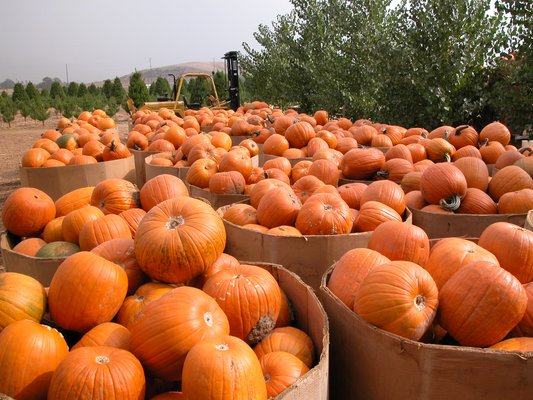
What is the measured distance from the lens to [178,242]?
212 cm

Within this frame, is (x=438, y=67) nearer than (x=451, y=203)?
No

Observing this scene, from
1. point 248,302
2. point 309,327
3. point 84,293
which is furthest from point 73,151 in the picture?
point 309,327

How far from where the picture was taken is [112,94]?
1492 inches

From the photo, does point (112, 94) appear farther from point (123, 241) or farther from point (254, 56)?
point (123, 241)

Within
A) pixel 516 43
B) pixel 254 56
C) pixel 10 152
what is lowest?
pixel 10 152

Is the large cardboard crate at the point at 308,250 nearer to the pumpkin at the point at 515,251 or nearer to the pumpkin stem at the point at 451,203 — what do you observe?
the pumpkin at the point at 515,251

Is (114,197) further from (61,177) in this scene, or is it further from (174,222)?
(61,177)

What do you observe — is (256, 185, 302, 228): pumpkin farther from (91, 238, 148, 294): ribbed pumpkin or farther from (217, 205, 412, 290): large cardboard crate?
(91, 238, 148, 294): ribbed pumpkin

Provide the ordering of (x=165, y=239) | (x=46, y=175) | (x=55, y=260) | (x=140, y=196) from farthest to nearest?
(x=46, y=175)
(x=140, y=196)
(x=55, y=260)
(x=165, y=239)

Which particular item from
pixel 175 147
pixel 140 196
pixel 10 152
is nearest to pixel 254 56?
pixel 10 152

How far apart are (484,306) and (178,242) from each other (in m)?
1.36

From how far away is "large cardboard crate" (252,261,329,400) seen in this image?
145 centimetres

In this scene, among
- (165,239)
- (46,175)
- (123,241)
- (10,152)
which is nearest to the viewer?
(165,239)

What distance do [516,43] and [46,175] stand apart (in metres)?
8.63
